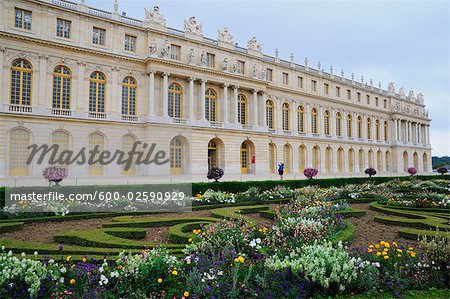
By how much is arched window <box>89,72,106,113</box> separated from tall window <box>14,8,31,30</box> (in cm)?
659

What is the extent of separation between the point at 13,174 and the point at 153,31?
1942 cm

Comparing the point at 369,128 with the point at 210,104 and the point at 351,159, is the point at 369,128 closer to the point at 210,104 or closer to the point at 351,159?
the point at 351,159

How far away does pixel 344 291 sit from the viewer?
4.80 metres

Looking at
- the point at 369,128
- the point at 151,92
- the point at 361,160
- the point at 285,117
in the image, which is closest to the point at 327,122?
the point at 285,117

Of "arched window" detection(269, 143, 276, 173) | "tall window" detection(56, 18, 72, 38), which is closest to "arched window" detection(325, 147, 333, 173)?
"arched window" detection(269, 143, 276, 173)

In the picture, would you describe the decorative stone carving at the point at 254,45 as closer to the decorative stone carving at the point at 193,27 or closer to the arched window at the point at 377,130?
the decorative stone carving at the point at 193,27

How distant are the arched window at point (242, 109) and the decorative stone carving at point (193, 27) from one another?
9.48 m

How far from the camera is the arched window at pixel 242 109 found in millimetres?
39094

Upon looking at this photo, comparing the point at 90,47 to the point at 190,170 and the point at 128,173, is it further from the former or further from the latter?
the point at 190,170

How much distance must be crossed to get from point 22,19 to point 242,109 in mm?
24904

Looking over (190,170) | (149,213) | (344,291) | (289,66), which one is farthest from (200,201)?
(289,66)

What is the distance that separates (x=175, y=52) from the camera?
34.2 metres

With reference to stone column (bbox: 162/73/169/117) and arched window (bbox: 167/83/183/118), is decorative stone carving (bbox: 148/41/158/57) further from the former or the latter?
arched window (bbox: 167/83/183/118)

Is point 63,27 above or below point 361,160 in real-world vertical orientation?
above
